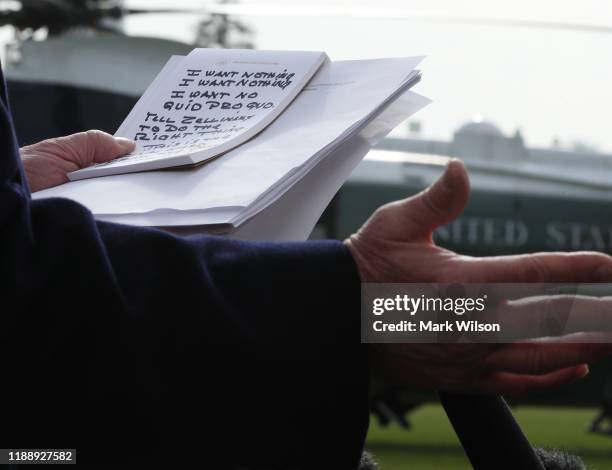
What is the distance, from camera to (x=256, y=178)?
75 cm

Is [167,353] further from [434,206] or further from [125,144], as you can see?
[125,144]

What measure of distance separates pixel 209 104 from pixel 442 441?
8.62m

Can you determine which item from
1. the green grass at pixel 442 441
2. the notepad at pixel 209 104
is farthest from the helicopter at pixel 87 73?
→ the notepad at pixel 209 104

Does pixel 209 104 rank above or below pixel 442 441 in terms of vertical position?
above

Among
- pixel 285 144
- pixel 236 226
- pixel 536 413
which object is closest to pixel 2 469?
pixel 236 226

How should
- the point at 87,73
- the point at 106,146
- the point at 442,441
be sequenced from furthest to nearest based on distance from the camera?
the point at 442,441, the point at 87,73, the point at 106,146

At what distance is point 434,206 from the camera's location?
0.61 m

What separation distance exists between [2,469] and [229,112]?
1.22 feet

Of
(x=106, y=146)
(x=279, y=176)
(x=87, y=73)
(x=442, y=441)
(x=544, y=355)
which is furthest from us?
(x=442, y=441)

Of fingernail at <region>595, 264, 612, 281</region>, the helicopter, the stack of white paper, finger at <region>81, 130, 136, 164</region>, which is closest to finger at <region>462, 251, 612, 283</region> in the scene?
fingernail at <region>595, 264, 612, 281</region>

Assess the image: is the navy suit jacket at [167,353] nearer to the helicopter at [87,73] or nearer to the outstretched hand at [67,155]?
the outstretched hand at [67,155]

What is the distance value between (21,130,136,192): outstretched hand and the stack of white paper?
0.13ft

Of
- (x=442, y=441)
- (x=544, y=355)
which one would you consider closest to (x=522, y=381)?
(x=544, y=355)

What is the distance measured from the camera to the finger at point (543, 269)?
60cm
